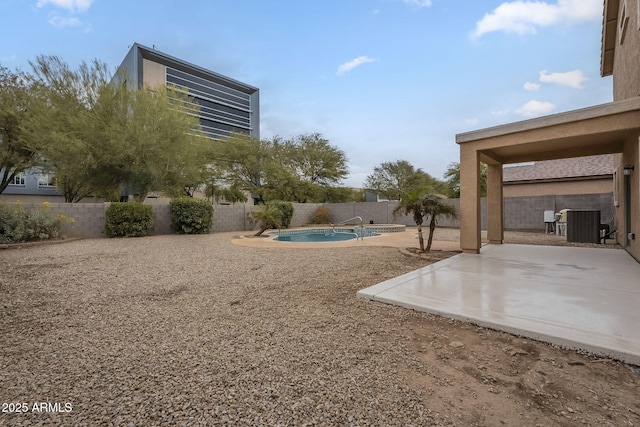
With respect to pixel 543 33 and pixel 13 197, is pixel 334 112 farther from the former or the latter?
pixel 13 197

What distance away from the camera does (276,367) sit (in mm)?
2293

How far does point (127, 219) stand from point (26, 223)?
9.68ft

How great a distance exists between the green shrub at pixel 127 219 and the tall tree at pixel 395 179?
25488mm

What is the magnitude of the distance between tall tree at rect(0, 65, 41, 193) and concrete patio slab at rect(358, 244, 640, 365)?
18.4 m

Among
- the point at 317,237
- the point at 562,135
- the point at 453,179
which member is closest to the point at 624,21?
the point at 562,135

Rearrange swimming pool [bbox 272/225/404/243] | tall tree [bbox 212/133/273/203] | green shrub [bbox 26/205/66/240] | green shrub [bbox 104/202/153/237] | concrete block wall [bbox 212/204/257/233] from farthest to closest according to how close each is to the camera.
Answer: tall tree [bbox 212/133/273/203], concrete block wall [bbox 212/204/257/233], swimming pool [bbox 272/225/404/243], green shrub [bbox 104/202/153/237], green shrub [bbox 26/205/66/240]

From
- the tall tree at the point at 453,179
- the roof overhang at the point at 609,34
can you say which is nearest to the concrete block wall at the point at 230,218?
the roof overhang at the point at 609,34

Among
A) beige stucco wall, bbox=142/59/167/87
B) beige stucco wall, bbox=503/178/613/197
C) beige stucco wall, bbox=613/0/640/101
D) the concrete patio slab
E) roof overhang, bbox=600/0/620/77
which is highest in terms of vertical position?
beige stucco wall, bbox=142/59/167/87

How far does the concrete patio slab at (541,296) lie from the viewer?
2660 millimetres

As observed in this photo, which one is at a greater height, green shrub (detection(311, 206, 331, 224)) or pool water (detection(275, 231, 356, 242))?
green shrub (detection(311, 206, 331, 224))

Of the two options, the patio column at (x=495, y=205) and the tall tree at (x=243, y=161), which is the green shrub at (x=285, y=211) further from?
the patio column at (x=495, y=205)

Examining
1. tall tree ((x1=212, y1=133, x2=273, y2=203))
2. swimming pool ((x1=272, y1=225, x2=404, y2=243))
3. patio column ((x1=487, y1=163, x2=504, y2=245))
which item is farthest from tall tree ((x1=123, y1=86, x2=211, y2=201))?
patio column ((x1=487, y1=163, x2=504, y2=245))

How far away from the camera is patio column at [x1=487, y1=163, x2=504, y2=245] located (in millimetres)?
9188

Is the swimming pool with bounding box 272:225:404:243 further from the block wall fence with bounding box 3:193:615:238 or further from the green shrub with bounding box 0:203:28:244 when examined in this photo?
the green shrub with bounding box 0:203:28:244
